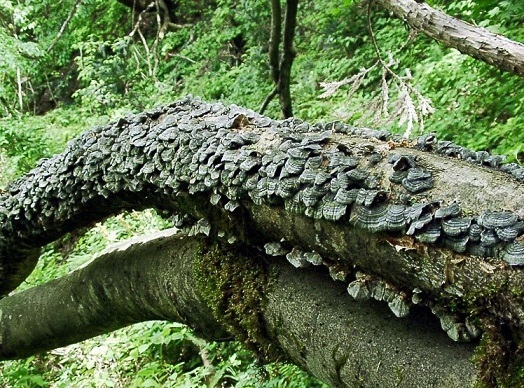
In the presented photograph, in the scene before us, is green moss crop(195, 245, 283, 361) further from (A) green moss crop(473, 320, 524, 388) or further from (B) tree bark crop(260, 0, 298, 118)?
(B) tree bark crop(260, 0, 298, 118)

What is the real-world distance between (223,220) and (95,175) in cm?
53

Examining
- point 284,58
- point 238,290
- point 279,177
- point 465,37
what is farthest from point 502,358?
point 284,58

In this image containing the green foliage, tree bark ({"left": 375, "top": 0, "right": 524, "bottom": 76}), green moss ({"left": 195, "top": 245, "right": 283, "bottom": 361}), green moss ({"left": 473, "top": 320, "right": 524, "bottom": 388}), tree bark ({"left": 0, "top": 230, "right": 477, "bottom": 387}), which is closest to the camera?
green moss ({"left": 473, "top": 320, "right": 524, "bottom": 388})

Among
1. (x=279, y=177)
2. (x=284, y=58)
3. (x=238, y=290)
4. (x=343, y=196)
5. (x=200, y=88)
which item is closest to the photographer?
(x=343, y=196)

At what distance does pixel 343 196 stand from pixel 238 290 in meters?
0.55

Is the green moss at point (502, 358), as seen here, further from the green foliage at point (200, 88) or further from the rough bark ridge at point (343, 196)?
the green foliage at point (200, 88)

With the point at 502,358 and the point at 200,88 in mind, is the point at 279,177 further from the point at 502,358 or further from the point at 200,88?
the point at 200,88

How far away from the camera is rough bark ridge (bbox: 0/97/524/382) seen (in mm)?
1017

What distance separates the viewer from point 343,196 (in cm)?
117

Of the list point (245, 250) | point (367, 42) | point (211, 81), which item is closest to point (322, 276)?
point (245, 250)

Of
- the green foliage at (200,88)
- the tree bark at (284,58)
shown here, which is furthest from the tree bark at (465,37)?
the tree bark at (284,58)

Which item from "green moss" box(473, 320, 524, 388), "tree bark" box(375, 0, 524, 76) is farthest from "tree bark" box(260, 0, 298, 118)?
"green moss" box(473, 320, 524, 388)

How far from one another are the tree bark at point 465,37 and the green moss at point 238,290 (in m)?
1.04

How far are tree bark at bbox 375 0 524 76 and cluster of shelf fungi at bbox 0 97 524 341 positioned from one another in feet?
2.47
